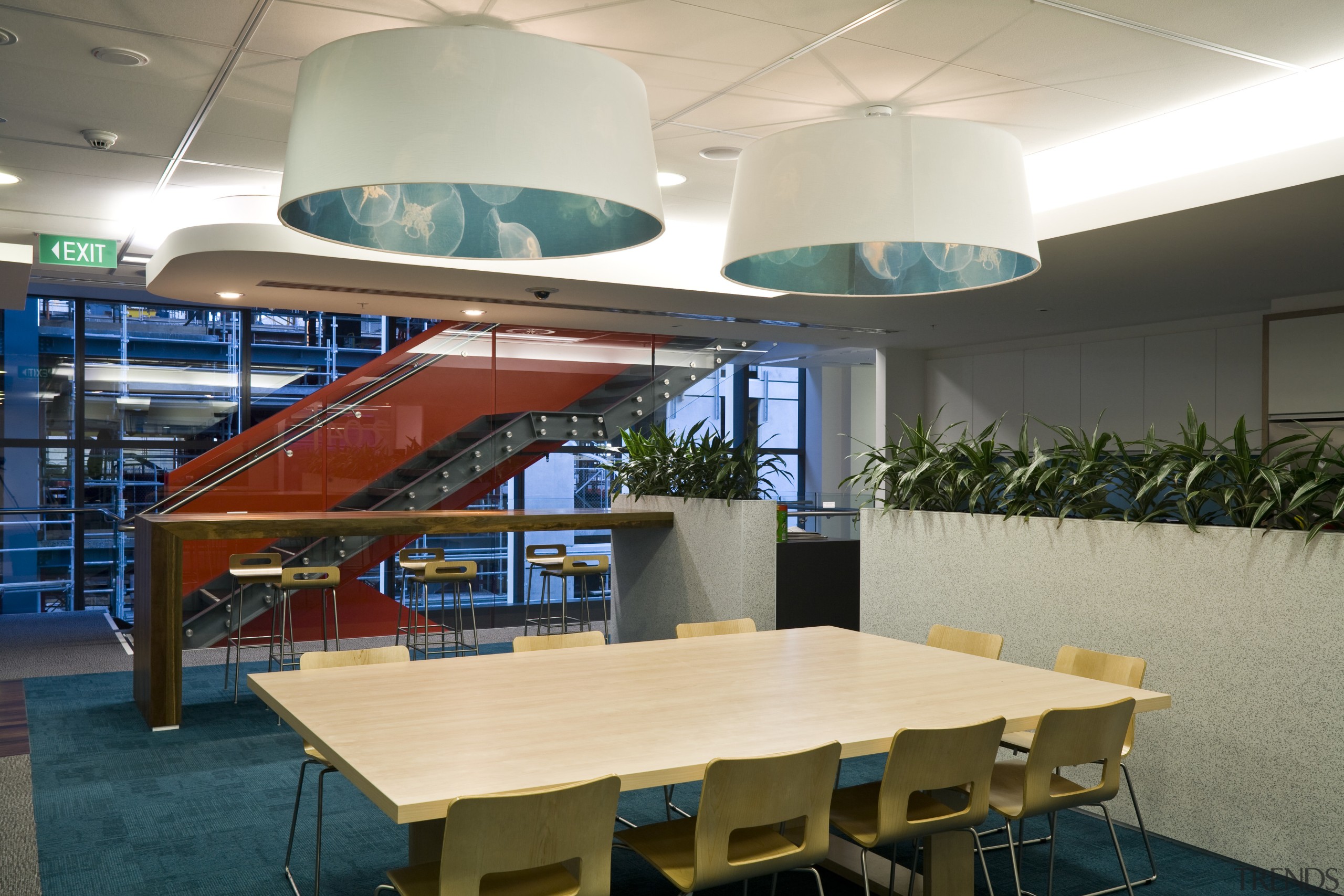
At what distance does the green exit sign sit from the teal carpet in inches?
118

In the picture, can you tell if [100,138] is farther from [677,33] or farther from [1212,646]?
[1212,646]

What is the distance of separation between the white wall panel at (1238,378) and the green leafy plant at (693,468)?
3.42 meters

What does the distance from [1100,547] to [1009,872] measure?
138 centimetres

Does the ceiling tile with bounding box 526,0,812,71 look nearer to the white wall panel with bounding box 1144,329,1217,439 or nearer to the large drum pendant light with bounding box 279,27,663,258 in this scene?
the large drum pendant light with bounding box 279,27,663,258

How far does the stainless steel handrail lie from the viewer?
751 cm

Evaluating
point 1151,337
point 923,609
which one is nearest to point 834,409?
point 1151,337

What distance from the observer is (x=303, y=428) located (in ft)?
27.5

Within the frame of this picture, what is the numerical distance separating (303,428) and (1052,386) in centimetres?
638

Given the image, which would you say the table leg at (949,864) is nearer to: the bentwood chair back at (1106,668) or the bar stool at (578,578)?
the bentwood chair back at (1106,668)

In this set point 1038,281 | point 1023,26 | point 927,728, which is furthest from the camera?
point 1038,281

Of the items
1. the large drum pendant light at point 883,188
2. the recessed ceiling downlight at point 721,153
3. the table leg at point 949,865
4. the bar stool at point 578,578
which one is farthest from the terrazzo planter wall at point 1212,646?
the bar stool at point 578,578

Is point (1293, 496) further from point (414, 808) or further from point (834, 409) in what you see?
point (834, 409)

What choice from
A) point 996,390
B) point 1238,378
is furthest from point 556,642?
point 996,390

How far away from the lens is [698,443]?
23.6 ft
